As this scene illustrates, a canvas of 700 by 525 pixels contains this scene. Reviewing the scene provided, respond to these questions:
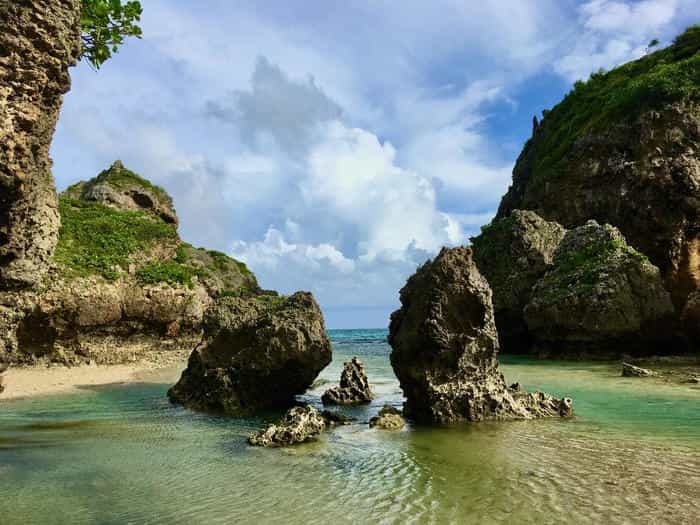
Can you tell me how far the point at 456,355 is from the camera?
11.6 meters

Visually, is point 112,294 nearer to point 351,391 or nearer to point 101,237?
point 101,237

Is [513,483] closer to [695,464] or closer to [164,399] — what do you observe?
[695,464]

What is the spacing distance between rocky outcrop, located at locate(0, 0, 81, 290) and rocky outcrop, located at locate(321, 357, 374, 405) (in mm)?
9856

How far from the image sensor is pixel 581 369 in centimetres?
2223

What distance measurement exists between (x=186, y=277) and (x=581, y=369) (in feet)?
60.0

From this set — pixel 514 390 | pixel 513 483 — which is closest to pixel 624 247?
pixel 514 390

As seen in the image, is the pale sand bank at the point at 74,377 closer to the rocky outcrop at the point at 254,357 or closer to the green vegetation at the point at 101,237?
the green vegetation at the point at 101,237

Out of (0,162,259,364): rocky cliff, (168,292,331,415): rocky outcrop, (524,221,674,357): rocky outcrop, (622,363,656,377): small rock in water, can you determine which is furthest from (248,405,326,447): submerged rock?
(524,221,674,357): rocky outcrop

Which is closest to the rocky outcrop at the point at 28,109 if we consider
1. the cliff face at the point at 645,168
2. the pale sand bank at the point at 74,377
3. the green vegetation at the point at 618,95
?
the pale sand bank at the point at 74,377

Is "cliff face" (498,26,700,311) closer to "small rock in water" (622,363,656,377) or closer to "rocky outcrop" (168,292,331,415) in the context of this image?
"small rock in water" (622,363,656,377)

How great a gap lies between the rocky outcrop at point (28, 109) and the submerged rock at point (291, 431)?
4.87 metres

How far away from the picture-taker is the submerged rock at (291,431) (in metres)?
9.40

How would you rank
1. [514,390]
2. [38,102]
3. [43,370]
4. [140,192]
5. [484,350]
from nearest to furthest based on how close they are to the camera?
1. [38,102]
2. [484,350]
3. [514,390]
4. [43,370]
5. [140,192]

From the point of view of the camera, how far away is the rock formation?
29469mm
